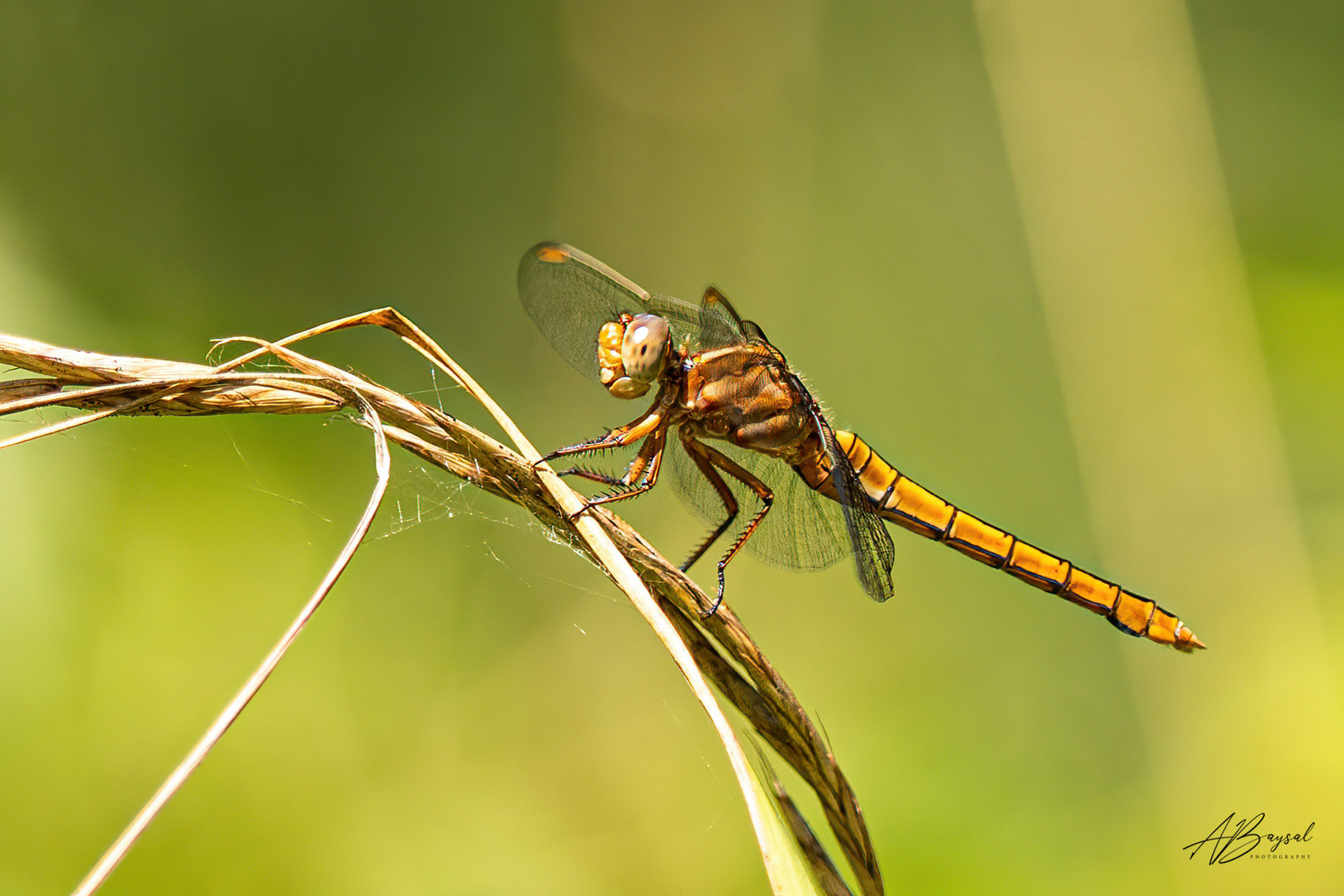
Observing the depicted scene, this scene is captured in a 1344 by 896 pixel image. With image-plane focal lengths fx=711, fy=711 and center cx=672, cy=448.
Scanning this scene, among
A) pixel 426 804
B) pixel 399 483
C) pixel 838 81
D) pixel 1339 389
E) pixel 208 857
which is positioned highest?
pixel 838 81

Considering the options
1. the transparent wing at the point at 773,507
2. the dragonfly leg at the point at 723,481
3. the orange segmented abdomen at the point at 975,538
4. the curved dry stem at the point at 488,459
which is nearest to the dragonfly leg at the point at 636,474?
→ the dragonfly leg at the point at 723,481

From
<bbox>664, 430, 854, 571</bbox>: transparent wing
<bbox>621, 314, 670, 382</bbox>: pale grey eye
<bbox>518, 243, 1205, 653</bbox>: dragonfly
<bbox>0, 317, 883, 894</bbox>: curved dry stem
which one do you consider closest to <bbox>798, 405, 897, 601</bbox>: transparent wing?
<bbox>518, 243, 1205, 653</bbox>: dragonfly

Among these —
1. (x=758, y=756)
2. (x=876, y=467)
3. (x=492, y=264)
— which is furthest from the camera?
(x=492, y=264)

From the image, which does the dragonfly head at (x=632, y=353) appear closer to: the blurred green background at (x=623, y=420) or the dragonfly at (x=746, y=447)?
the dragonfly at (x=746, y=447)

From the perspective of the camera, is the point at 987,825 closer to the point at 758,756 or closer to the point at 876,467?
the point at 876,467

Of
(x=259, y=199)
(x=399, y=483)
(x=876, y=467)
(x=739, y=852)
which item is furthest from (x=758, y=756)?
(x=259, y=199)

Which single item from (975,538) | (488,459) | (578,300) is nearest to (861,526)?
(975,538)
